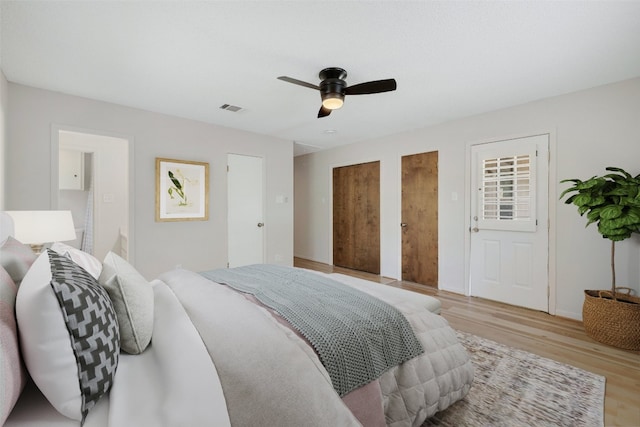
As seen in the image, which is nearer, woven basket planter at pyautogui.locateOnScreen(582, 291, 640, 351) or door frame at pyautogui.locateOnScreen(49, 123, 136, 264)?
woven basket planter at pyautogui.locateOnScreen(582, 291, 640, 351)

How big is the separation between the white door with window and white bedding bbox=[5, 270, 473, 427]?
8.51ft

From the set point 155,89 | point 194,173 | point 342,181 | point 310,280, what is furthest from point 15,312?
point 342,181

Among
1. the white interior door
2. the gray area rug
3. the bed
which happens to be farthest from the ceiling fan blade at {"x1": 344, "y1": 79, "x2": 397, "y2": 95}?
the white interior door

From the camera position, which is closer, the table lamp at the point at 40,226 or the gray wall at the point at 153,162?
the table lamp at the point at 40,226

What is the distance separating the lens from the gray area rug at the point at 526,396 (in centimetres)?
157

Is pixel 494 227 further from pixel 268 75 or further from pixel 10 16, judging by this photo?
pixel 10 16

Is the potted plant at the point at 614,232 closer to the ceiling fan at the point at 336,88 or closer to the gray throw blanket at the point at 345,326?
the ceiling fan at the point at 336,88

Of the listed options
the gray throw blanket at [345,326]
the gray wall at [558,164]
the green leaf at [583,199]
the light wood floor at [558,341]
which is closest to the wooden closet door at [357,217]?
the gray wall at [558,164]

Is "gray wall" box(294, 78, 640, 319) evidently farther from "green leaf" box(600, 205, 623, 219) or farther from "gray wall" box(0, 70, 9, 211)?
"gray wall" box(0, 70, 9, 211)

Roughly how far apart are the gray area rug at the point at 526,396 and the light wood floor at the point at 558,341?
0.10 metres

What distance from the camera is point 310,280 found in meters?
1.94

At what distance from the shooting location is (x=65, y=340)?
2.47ft

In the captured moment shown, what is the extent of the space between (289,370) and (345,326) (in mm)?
405

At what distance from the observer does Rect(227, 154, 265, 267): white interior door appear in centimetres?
434
